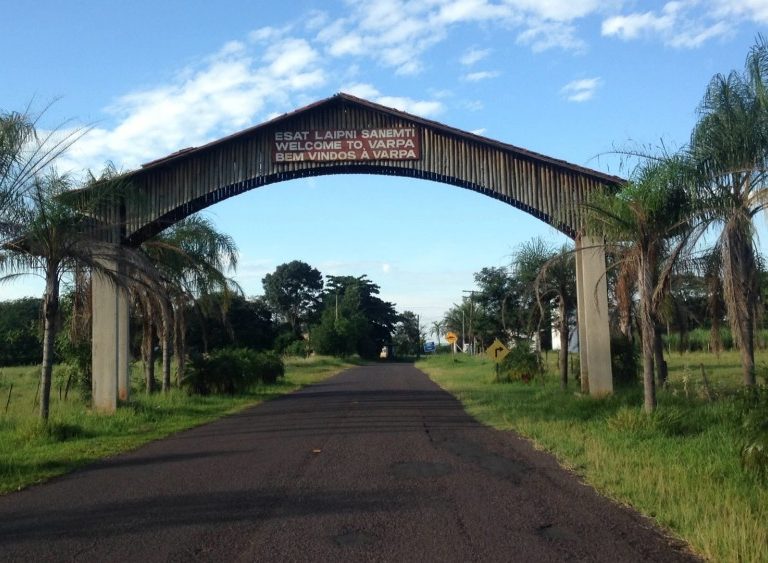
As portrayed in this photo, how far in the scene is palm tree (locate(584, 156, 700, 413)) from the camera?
518 inches

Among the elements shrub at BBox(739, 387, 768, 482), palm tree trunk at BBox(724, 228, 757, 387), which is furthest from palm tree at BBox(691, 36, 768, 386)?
shrub at BBox(739, 387, 768, 482)

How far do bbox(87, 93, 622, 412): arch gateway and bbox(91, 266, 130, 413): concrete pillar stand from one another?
24 millimetres

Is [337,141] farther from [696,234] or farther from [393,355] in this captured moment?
[393,355]

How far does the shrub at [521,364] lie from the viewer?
1187 inches

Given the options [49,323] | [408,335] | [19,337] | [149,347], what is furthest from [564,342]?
[408,335]

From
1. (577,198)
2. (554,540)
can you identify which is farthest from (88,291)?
(554,540)

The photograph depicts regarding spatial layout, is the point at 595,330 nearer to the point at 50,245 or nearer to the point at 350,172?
the point at 350,172

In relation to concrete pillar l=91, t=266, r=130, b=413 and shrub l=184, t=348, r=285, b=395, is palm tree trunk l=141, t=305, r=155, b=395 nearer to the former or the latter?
shrub l=184, t=348, r=285, b=395

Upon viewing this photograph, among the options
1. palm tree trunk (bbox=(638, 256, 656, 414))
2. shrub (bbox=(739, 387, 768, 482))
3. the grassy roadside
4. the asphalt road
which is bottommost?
the asphalt road

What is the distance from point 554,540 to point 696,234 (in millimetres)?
7282

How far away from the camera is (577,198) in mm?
19531

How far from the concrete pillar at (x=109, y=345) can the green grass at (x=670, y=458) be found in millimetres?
8668

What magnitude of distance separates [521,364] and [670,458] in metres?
20.4

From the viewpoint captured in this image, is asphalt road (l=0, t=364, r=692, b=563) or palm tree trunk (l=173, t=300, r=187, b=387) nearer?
asphalt road (l=0, t=364, r=692, b=563)
